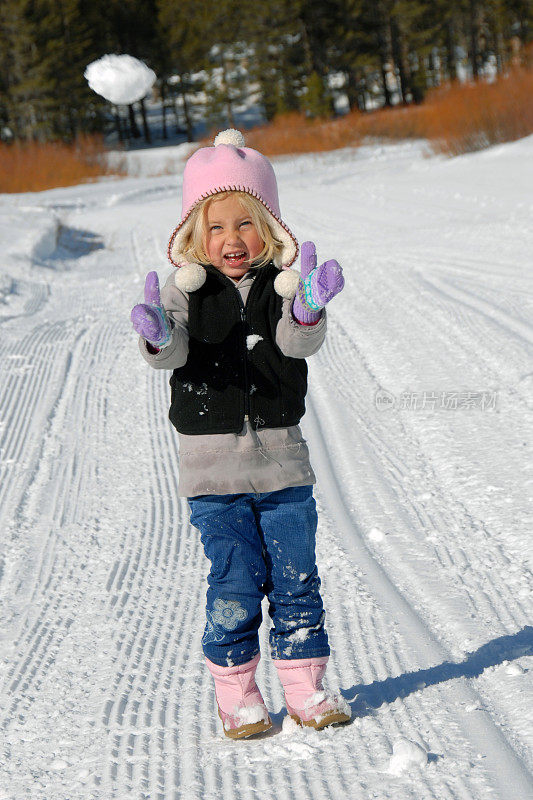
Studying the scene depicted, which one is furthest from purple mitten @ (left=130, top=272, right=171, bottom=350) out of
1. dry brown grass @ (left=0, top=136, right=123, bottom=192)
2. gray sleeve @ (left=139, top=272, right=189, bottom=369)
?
dry brown grass @ (left=0, top=136, right=123, bottom=192)

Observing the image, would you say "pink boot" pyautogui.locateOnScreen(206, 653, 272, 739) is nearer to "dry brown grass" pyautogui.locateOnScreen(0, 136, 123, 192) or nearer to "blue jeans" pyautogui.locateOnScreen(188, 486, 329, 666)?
"blue jeans" pyautogui.locateOnScreen(188, 486, 329, 666)

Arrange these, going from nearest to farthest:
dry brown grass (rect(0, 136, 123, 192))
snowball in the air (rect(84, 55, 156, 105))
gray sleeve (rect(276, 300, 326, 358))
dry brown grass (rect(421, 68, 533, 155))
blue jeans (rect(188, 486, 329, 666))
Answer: gray sleeve (rect(276, 300, 326, 358)) < blue jeans (rect(188, 486, 329, 666)) < snowball in the air (rect(84, 55, 156, 105)) < dry brown grass (rect(421, 68, 533, 155)) < dry brown grass (rect(0, 136, 123, 192))

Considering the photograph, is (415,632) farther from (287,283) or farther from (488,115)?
(488,115)

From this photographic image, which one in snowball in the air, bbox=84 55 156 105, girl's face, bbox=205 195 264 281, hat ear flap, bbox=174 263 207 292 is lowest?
hat ear flap, bbox=174 263 207 292

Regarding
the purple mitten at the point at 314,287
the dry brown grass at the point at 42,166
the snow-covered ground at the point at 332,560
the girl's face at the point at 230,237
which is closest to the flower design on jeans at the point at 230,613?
the snow-covered ground at the point at 332,560

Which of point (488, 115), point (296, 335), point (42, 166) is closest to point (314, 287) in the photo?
point (296, 335)

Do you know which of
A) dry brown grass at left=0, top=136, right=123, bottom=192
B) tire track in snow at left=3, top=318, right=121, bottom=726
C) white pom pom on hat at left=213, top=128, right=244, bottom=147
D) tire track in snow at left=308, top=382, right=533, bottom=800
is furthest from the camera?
dry brown grass at left=0, top=136, right=123, bottom=192

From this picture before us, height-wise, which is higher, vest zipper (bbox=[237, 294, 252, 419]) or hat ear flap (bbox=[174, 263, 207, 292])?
hat ear flap (bbox=[174, 263, 207, 292])

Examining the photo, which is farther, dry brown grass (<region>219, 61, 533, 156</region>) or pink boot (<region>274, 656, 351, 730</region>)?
dry brown grass (<region>219, 61, 533, 156</region>)

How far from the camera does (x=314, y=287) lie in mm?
2006

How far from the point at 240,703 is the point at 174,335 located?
91cm

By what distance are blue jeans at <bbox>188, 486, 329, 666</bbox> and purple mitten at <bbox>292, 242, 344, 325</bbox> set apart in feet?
1.44

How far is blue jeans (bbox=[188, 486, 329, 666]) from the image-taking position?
7.20 ft

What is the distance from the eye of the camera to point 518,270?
Result: 24.4 ft
